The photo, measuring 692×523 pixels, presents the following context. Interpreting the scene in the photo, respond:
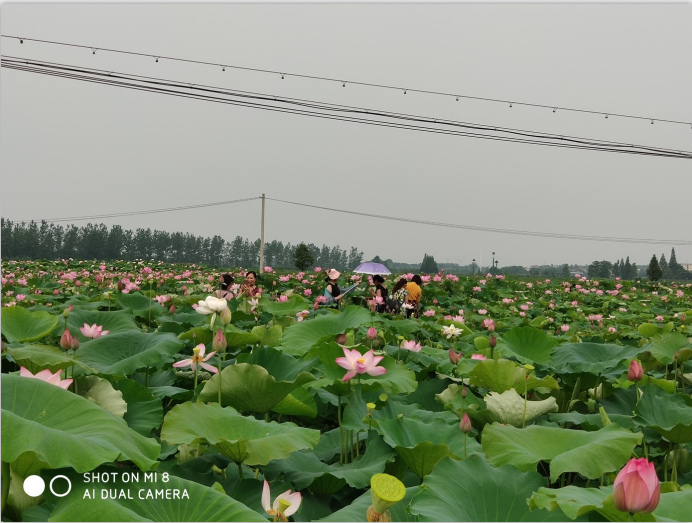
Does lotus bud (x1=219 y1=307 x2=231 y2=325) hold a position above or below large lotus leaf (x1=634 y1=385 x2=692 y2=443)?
above

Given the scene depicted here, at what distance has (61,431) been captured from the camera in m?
1.05

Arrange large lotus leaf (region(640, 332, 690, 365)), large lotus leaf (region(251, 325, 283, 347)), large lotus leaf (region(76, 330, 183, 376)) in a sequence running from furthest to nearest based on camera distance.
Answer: large lotus leaf (region(251, 325, 283, 347)) < large lotus leaf (region(640, 332, 690, 365)) < large lotus leaf (region(76, 330, 183, 376))

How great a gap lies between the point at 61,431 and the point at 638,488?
110 cm

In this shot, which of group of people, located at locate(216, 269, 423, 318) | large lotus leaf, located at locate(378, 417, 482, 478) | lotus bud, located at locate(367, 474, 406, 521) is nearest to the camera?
lotus bud, located at locate(367, 474, 406, 521)

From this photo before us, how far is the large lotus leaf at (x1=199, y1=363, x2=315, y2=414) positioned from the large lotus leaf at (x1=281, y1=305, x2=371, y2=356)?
29.7 inches

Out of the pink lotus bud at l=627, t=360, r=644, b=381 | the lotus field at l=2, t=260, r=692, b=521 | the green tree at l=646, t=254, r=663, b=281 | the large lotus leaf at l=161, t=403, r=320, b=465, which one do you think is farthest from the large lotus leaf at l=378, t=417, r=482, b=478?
the green tree at l=646, t=254, r=663, b=281

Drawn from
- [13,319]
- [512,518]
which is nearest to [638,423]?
[512,518]

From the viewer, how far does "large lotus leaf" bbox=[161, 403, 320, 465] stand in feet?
4.07

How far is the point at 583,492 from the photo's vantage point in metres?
1.09

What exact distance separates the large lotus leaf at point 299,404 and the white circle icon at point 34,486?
81cm

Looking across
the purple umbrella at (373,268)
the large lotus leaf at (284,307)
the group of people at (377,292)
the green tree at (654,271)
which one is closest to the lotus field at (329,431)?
the large lotus leaf at (284,307)

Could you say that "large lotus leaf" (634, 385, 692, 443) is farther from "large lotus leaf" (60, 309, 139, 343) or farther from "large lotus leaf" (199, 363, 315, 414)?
"large lotus leaf" (60, 309, 139, 343)

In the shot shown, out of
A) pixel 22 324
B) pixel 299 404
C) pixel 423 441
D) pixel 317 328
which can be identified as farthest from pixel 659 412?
pixel 22 324

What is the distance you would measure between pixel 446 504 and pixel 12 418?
35.3 inches
